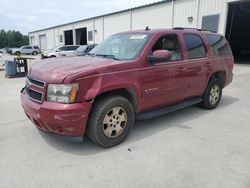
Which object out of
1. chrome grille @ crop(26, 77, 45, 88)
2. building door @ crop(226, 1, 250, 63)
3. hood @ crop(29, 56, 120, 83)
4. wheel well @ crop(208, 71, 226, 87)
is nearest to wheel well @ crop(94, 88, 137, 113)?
hood @ crop(29, 56, 120, 83)

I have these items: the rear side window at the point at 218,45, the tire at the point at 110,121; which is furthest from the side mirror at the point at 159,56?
the rear side window at the point at 218,45

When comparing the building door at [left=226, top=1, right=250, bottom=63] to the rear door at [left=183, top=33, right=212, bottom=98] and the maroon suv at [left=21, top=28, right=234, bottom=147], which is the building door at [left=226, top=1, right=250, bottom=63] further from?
the maroon suv at [left=21, top=28, right=234, bottom=147]

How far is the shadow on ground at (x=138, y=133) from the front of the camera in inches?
145

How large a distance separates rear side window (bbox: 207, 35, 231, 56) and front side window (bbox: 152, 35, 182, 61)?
4.27 feet

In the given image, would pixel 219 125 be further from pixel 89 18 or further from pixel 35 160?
pixel 89 18

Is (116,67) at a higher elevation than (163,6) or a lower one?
lower

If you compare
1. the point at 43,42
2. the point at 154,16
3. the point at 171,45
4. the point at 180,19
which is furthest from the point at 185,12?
the point at 43,42

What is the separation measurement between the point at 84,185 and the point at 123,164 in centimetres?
67

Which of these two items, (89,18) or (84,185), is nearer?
(84,185)

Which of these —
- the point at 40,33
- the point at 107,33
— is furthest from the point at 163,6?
the point at 40,33

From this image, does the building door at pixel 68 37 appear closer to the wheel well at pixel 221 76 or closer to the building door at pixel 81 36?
the building door at pixel 81 36

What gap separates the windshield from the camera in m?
4.12

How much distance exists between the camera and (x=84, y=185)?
280cm

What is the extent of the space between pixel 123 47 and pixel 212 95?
9.13 ft
